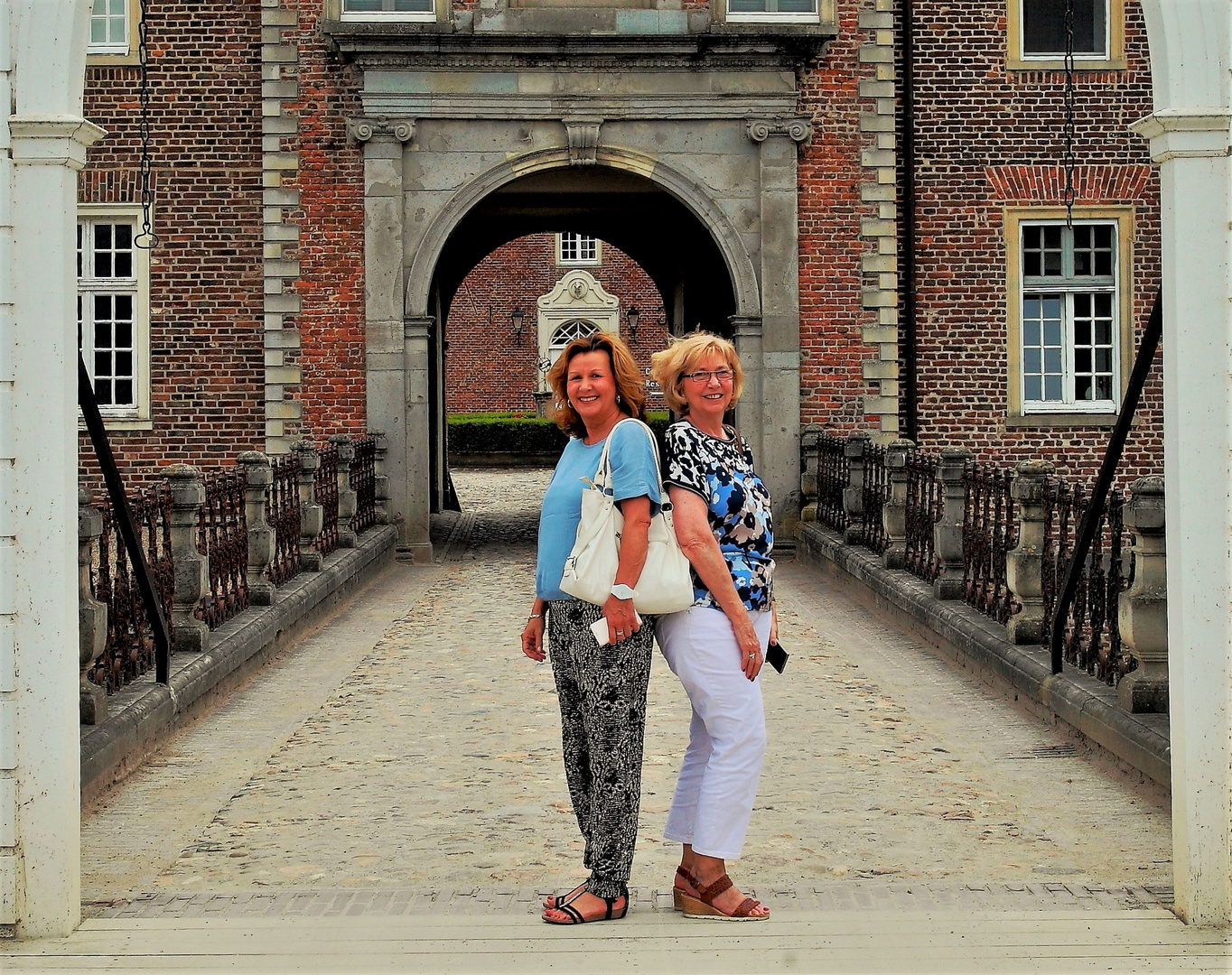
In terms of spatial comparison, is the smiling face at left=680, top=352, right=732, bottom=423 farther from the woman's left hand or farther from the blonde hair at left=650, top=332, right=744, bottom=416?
the woman's left hand

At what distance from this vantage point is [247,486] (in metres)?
10.9

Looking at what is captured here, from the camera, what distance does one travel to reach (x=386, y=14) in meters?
15.9

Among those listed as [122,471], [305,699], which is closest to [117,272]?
[122,471]

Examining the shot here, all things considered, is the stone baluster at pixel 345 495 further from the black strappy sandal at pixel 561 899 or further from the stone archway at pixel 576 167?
the black strappy sandal at pixel 561 899

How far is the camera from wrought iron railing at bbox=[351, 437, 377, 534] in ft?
48.5

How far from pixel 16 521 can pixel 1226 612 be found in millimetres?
3629

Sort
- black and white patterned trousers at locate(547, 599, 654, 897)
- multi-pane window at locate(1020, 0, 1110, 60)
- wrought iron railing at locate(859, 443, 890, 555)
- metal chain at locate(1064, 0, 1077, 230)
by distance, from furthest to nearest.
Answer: multi-pane window at locate(1020, 0, 1110, 60) → wrought iron railing at locate(859, 443, 890, 555) → metal chain at locate(1064, 0, 1077, 230) → black and white patterned trousers at locate(547, 599, 654, 897)

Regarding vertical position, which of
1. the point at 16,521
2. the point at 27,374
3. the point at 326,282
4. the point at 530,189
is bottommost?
the point at 16,521

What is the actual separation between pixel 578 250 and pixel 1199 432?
37647mm

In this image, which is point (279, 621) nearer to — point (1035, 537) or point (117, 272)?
point (1035, 537)

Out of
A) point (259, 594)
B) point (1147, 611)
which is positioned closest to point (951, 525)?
point (1147, 611)

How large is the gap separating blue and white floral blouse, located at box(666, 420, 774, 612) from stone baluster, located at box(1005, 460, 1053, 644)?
400cm

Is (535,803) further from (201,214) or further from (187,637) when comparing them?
(201,214)

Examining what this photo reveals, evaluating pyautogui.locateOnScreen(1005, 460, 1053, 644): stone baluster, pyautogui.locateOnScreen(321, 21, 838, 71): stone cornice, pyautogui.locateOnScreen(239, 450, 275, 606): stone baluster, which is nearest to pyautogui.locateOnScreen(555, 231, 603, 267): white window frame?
pyautogui.locateOnScreen(321, 21, 838, 71): stone cornice
